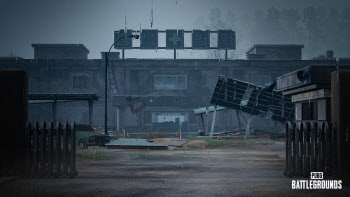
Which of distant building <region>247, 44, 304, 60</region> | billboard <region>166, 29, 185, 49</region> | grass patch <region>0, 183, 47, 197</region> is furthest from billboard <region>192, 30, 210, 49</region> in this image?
→ grass patch <region>0, 183, 47, 197</region>

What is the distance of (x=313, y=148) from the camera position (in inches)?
407

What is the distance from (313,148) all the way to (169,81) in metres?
40.1

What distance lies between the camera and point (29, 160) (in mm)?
10469

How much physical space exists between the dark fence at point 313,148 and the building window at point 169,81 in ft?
130

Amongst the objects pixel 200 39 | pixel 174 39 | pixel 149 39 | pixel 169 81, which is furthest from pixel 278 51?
pixel 149 39

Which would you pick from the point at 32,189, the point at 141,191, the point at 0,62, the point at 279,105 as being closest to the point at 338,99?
the point at 141,191

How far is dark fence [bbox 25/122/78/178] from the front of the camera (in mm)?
10352

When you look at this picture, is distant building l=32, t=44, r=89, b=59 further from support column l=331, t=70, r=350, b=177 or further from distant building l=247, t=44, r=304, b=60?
support column l=331, t=70, r=350, b=177

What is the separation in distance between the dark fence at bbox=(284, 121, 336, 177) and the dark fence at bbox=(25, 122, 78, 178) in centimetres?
546

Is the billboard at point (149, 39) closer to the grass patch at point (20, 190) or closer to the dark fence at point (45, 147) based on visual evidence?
the dark fence at point (45, 147)

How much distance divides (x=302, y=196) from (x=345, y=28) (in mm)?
104465

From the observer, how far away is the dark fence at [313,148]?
10.2 metres

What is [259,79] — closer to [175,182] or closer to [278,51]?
[278,51]

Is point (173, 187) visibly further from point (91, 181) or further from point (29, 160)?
point (29, 160)
